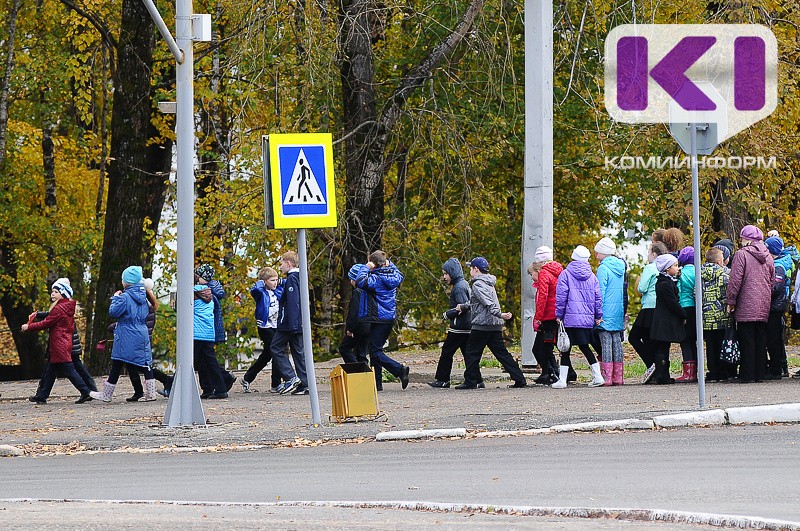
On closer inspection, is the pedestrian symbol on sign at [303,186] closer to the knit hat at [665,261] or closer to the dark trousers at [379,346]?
the dark trousers at [379,346]

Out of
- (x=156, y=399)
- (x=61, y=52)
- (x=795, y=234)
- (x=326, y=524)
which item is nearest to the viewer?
(x=326, y=524)

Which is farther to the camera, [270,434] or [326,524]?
[270,434]

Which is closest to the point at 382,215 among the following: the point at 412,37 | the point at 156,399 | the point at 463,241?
the point at 463,241

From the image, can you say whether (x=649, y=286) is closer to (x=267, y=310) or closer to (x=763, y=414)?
(x=763, y=414)

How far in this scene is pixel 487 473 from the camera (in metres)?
10.8

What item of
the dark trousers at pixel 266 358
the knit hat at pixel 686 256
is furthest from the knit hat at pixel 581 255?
the dark trousers at pixel 266 358

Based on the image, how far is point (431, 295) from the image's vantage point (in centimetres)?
2809

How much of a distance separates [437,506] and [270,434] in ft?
18.2

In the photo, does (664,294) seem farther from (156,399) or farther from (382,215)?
(382,215)

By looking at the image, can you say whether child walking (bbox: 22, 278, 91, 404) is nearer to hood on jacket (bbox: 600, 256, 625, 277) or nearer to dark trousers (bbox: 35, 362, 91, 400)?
dark trousers (bbox: 35, 362, 91, 400)

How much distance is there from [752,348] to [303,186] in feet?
21.1

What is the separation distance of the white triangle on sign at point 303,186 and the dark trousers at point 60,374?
625 centimetres

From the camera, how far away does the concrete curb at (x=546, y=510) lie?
7.88m

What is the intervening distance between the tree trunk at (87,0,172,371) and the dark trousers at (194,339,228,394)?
29.1 ft
